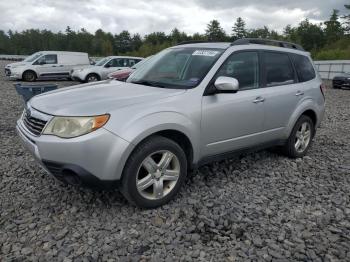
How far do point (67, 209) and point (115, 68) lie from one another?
49.1 ft

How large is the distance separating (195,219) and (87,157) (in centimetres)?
121

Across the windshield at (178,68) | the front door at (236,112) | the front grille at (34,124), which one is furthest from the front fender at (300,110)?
the front grille at (34,124)

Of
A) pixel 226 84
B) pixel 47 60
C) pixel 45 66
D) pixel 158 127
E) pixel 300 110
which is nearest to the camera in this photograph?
pixel 158 127

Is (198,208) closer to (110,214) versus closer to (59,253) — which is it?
(110,214)

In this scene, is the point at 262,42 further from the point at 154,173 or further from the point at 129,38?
the point at 129,38

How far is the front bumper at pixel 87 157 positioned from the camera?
3.02m

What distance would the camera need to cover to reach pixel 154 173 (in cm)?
346

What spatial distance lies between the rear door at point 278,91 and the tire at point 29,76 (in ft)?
53.8

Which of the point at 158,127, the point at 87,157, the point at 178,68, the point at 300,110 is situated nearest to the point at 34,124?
the point at 87,157

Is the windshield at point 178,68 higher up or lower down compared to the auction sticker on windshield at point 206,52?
lower down

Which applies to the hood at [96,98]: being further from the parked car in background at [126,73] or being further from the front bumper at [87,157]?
the parked car in background at [126,73]

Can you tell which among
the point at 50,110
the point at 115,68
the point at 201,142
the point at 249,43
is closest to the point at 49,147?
the point at 50,110

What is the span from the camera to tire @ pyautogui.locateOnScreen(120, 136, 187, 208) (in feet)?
10.7

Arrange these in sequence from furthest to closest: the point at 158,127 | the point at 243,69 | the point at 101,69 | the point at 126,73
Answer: the point at 101,69, the point at 126,73, the point at 243,69, the point at 158,127
